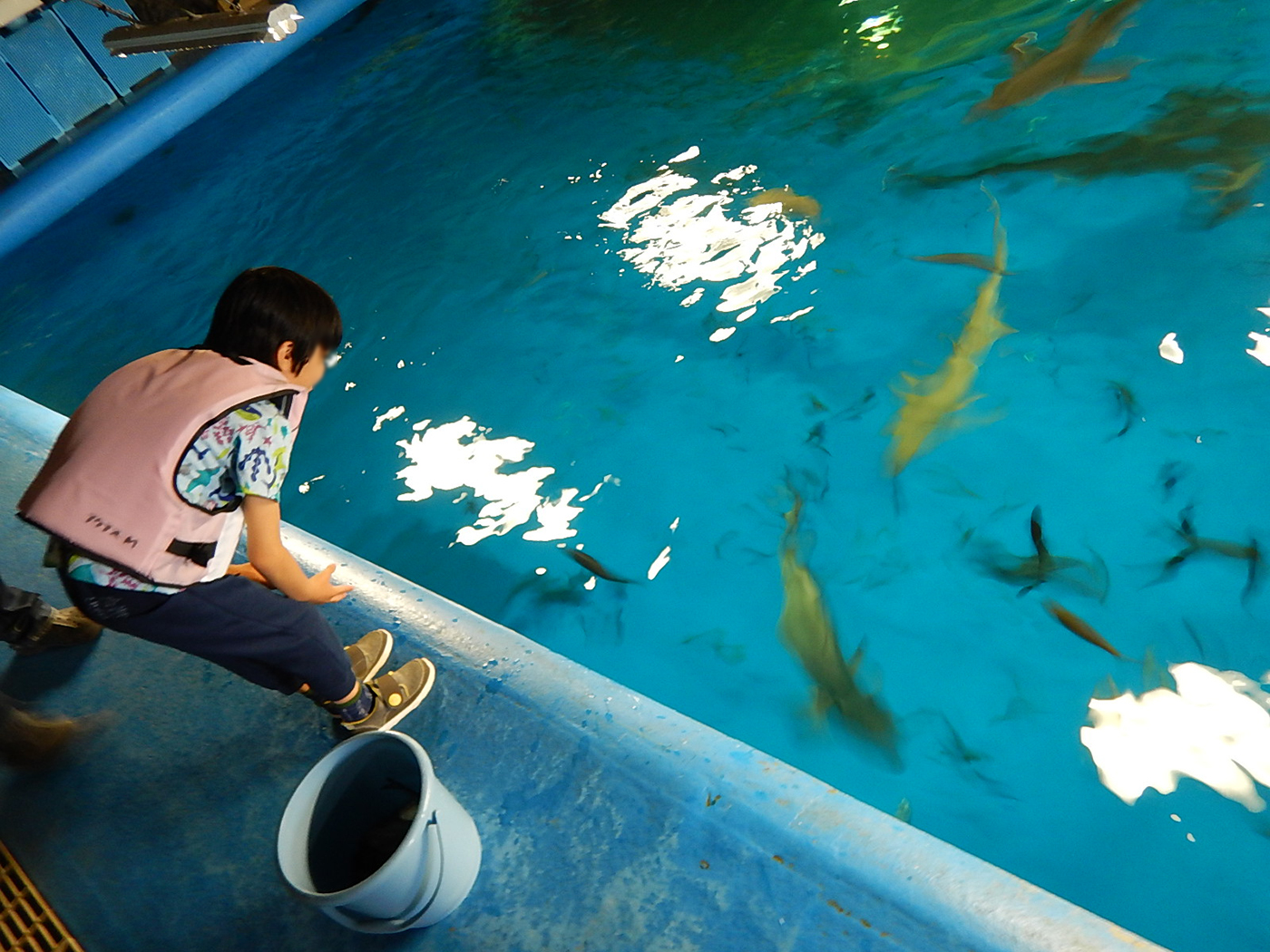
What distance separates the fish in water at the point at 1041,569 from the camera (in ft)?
7.50

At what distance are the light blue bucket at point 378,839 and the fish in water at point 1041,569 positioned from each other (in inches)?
64.5

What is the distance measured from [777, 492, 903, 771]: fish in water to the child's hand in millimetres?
1226

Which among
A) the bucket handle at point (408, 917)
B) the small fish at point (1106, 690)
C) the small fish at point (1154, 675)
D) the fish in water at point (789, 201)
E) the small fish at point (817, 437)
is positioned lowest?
the small fish at point (1154, 675)

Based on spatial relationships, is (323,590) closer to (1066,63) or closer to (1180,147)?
(1180,147)

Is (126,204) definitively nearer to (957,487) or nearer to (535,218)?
(535,218)

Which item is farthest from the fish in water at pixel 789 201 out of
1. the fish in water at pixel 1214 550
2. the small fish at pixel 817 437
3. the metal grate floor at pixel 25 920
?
the metal grate floor at pixel 25 920

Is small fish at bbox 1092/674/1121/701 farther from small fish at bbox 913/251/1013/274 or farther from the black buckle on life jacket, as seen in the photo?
the black buckle on life jacket

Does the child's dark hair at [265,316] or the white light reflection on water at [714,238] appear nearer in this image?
the child's dark hair at [265,316]

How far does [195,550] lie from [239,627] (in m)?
0.18

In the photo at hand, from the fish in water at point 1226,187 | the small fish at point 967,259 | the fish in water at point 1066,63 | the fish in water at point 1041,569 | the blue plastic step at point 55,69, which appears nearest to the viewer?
the fish in water at point 1041,569

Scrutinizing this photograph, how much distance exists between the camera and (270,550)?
4.99 ft

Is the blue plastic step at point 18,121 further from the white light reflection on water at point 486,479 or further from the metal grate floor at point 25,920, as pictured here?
the metal grate floor at point 25,920

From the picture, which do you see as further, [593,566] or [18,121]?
[18,121]

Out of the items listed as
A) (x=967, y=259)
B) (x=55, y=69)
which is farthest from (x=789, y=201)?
(x=55, y=69)
